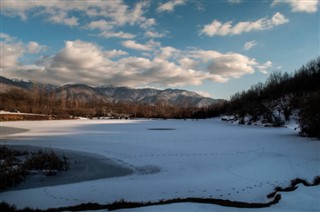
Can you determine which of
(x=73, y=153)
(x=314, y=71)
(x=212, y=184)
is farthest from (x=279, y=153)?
(x=314, y=71)

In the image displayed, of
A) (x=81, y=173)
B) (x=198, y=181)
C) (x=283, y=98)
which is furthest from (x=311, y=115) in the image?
(x=283, y=98)

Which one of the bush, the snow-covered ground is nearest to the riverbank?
the snow-covered ground

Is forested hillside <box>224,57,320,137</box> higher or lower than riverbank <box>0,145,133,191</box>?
higher

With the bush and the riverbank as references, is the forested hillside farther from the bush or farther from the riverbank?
the riverbank

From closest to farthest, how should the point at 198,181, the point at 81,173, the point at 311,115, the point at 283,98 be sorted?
the point at 198,181, the point at 81,173, the point at 311,115, the point at 283,98

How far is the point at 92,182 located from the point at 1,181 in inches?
98.1

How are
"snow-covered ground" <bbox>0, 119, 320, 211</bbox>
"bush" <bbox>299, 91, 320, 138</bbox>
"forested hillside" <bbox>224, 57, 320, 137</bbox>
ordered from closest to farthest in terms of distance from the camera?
"snow-covered ground" <bbox>0, 119, 320, 211</bbox>
"bush" <bbox>299, 91, 320, 138</bbox>
"forested hillside" <bbox>224, 57, 320, 137</bbox>

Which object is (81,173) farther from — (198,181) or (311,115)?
(311,115)

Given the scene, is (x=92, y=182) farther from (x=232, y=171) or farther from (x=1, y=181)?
(x=232, y=171)

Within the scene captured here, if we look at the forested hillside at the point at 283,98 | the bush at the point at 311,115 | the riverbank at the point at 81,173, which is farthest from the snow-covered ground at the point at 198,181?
the forested hillside at the point at 283,98

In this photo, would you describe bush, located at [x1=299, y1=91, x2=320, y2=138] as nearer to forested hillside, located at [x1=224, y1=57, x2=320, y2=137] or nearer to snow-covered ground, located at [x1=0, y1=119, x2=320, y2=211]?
snow-covered ground, located at [x1=0, y1=119, x2=320, y2=211]

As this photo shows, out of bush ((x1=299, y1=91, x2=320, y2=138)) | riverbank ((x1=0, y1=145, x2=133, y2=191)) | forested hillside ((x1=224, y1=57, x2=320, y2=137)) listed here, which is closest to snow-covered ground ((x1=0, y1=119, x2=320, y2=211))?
riverbank ((x1=0, y1=145, x2=133, y2=191))

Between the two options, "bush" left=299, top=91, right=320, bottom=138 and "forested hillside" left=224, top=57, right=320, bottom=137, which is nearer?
"bush" left=299, top=91, right=320, bottom=138

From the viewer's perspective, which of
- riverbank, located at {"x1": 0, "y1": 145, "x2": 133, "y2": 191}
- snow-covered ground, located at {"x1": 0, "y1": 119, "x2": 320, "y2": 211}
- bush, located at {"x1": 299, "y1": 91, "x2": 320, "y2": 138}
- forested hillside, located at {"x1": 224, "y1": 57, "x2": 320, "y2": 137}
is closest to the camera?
snow-covered ground, located at {"x1": 0, "y1": 119, "x2": 320, "y2": 211}
